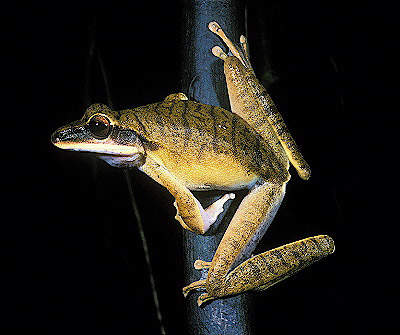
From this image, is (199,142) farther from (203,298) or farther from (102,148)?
(203,298)

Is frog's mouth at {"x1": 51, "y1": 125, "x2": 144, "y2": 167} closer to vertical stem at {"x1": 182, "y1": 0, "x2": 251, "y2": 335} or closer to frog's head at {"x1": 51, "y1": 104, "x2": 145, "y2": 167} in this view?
frog's head at {"x1": 51, "y1": 104, "x2": 145, "y2": 167}

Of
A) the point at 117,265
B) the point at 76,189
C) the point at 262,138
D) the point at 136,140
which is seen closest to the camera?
the point at 136,140

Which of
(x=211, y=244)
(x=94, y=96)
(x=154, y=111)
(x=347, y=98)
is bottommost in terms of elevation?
(x=211, y=244)

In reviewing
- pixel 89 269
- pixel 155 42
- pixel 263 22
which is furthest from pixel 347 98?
pixel 89 269

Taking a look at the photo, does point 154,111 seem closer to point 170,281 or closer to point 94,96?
point 94,96

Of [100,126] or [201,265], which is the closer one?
[100,126]

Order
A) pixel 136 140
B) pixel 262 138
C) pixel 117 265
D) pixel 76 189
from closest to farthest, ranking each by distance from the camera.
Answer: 1. pixel 136 140
2. pixel 262 138
3. pixel 76 189
4. pixel 117 265

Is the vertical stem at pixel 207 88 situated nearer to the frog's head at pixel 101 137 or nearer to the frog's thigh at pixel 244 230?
the frog's thigh at pixel 244 230

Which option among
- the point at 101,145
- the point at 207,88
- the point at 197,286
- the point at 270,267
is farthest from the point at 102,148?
the point at 270,267
